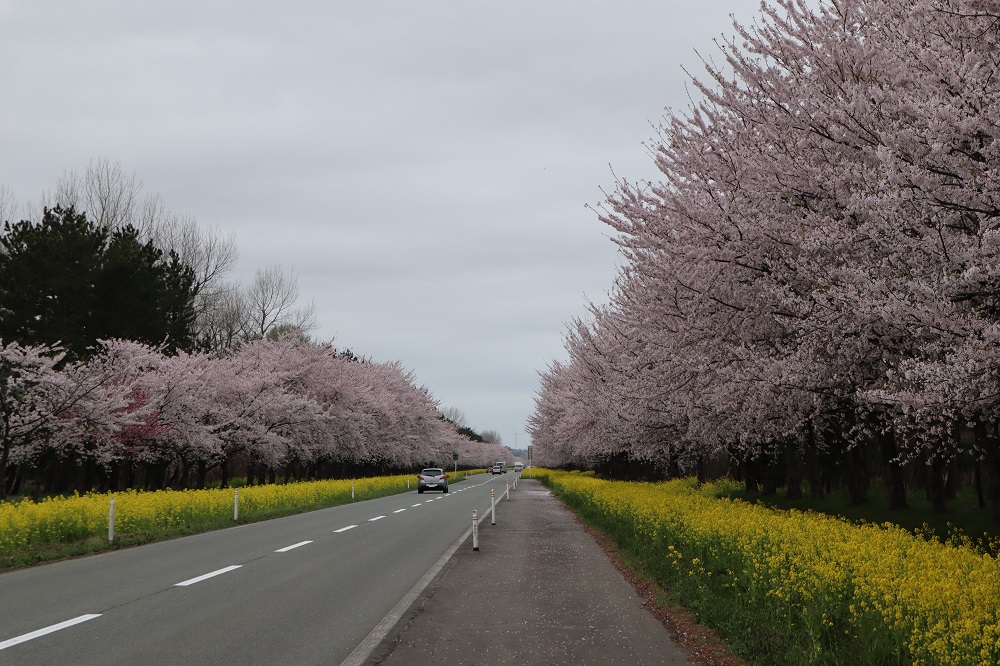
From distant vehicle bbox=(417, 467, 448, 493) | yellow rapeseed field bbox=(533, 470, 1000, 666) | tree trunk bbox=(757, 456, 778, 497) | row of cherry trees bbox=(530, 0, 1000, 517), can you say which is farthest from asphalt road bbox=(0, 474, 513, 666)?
distant vehicle bbox=(417, 467, 448, 493)

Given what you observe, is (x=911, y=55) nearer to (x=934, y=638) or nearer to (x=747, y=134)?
(x=747, y=134)

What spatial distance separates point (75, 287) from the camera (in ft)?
113

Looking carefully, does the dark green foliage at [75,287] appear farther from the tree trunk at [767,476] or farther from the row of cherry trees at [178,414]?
the tree trunk at [767,476]

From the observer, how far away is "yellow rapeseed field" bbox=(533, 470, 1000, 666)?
462cm

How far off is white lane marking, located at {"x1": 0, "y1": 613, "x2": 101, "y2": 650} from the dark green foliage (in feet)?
85.3

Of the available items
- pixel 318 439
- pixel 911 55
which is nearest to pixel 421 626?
pixel 911 55

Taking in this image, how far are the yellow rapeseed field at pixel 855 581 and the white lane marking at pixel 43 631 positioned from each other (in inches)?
267

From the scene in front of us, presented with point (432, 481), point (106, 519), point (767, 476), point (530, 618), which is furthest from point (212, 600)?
point (432, 481)

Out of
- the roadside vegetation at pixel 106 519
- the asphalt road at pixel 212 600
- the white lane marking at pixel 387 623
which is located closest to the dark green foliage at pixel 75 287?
the roadside vegetation at pixel 106 519

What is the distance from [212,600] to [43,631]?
213 centimetres

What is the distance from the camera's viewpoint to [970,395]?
7.04 m

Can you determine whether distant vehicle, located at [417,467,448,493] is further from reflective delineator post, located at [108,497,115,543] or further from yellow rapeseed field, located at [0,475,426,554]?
reflective delineator post, located at [108,497,115,543]

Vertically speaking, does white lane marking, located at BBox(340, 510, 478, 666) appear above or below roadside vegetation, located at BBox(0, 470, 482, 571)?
below

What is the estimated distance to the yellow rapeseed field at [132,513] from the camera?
15414 mm
